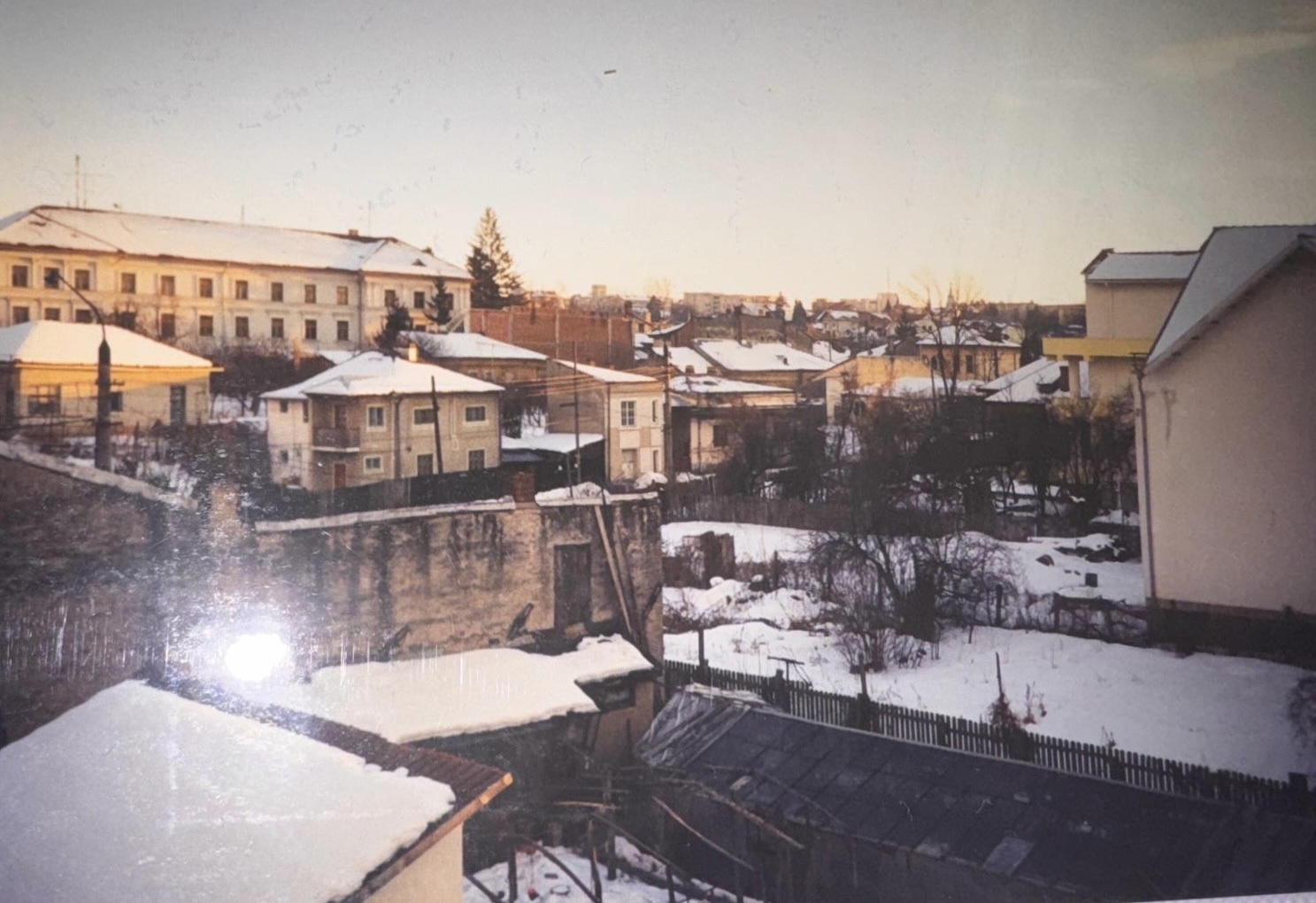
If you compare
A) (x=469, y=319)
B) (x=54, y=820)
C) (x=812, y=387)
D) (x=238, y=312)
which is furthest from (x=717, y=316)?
(x=54, y=820)

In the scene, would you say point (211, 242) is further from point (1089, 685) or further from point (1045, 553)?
point (1089, 685)

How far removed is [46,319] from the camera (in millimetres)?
2059

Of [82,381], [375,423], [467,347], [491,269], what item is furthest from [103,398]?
[491,269]

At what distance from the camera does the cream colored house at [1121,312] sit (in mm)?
2965

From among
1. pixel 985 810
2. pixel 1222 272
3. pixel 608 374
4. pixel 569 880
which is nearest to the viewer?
pixel 569 880

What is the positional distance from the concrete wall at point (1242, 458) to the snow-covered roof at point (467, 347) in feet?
6.60

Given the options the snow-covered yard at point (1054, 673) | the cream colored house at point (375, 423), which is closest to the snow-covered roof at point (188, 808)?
the cream colored house at point (375, 423)

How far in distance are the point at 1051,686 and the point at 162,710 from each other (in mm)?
2508

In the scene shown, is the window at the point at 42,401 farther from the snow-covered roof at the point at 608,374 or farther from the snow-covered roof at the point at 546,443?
the snow-covered roof at the point at 608,374

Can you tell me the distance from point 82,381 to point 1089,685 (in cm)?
291

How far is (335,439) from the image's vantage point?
90.3 inches

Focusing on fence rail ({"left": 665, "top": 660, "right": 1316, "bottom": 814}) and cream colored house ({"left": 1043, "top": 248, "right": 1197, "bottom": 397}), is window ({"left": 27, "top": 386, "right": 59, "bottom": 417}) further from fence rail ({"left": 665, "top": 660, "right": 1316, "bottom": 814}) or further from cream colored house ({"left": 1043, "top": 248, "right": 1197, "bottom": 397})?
cream colored house ({"left": 1043, "top": 248, "right": 1197, "bottom": 397})

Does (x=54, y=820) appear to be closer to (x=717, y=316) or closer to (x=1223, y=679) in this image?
(x=717, y=316)

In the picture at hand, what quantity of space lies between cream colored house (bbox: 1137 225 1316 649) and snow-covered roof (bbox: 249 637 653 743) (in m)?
1.76
